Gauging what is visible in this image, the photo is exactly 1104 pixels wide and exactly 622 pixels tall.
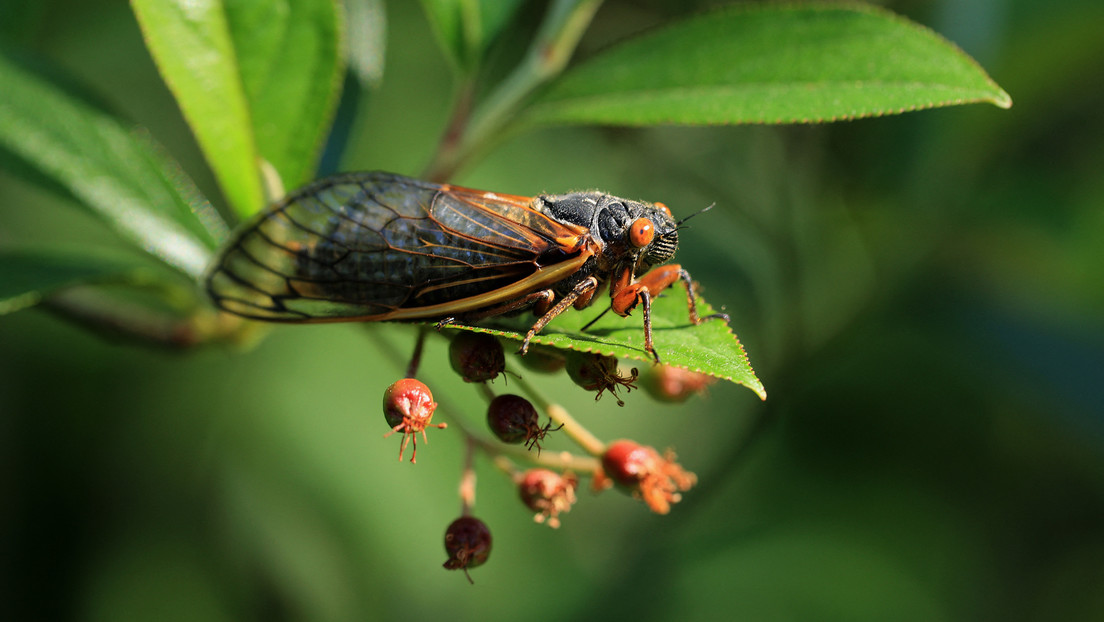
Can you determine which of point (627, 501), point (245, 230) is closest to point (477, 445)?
point (245, 230)

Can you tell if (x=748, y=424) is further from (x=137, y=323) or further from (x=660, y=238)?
(x=137, y=323)

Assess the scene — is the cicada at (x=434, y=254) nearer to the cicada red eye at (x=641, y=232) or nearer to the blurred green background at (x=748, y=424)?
the cicada red eye at (x=641, y=232)

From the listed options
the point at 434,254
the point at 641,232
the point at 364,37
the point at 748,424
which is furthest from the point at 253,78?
the point at 748,424

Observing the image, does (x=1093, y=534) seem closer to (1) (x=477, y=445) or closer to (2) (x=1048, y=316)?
(2) (x=1048, y=316)

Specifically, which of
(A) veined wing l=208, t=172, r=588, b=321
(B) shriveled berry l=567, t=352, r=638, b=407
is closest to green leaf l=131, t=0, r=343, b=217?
(A) veined wing l=208, t=172, r=588, b=321

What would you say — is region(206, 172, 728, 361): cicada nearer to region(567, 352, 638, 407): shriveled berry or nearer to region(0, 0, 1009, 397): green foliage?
region(0, 0, 1009, 397): green foliage
